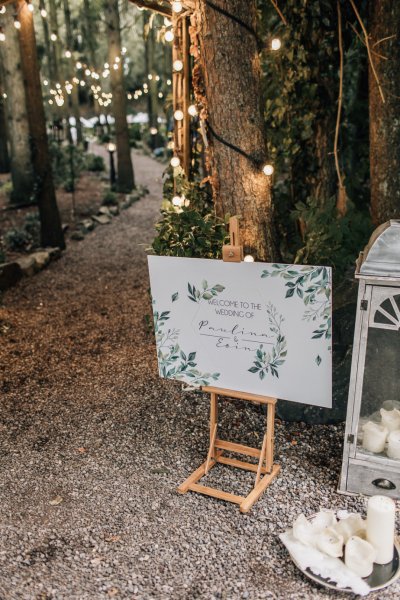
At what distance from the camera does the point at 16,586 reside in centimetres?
257

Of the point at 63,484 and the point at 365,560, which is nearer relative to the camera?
the point at 365,560

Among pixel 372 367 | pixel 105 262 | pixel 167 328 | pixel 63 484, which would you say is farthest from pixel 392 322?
pixel 105 262

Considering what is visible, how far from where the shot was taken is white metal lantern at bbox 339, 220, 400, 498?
2754 millimetres

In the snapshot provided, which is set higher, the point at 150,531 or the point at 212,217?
the point at 212,217

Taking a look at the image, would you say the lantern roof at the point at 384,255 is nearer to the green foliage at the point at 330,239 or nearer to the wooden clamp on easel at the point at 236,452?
the wooden clamp on easel at the point at 236,452

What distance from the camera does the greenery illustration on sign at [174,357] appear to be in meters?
Answer: 3.29

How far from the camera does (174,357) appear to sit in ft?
10.9

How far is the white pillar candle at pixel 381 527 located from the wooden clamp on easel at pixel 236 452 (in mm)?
708

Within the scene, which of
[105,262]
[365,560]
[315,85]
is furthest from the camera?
[105,262]

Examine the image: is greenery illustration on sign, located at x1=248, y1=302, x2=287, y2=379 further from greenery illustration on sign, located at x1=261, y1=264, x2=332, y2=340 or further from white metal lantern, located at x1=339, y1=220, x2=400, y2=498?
white metal lantern, located at x1=339, y1=220, x2=400, y2=498

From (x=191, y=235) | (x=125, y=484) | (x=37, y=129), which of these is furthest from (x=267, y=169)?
(x=37, y=129)

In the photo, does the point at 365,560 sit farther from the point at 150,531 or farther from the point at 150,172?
the point at 150,172

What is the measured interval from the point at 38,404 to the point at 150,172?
51.8 ft

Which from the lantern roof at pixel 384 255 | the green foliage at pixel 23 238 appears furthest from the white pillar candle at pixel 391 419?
the green foliage at pixel 23 238
